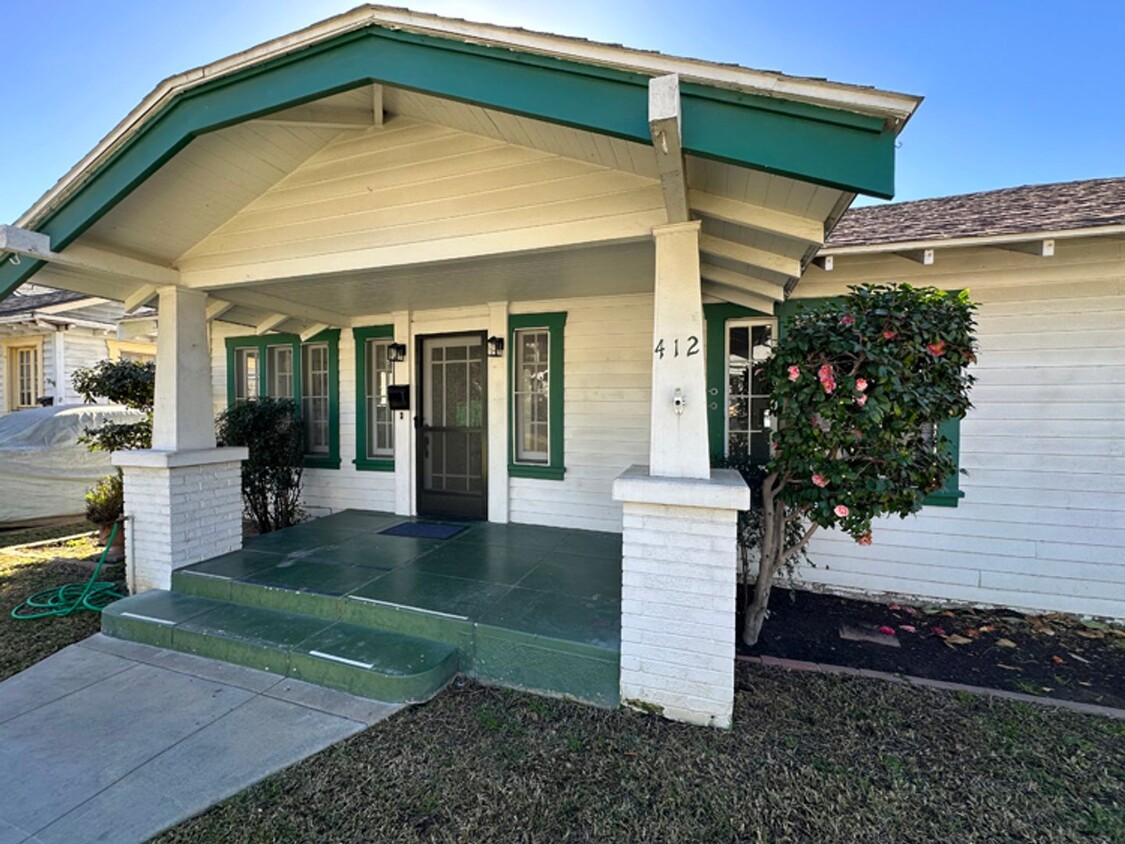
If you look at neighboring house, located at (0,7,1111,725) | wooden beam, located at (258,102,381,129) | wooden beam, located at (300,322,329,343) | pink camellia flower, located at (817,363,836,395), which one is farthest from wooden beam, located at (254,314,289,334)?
pink camellia flower, located at (817,363,836,395)

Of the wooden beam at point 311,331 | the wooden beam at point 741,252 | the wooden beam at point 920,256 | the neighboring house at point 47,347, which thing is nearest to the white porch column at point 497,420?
the wooden beam at point 311,331

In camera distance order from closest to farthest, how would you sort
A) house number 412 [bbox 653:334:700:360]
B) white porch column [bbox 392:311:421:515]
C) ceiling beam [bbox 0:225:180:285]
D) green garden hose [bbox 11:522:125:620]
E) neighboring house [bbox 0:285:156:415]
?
house number 412 [bbox 653:334:700:360] < ceiling beam [bbox 0:225:180:285] < green garden hose [bbox 11:522:125:620] < white porch column [bbox 392:311:421:515] < neighboring house [bbox 0:285:156:415]

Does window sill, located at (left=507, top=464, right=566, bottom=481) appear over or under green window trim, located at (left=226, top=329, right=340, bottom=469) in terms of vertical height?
under

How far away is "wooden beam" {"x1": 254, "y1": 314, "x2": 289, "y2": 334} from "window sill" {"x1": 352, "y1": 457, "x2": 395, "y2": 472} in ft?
6.14

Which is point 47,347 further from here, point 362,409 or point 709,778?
point 709,778

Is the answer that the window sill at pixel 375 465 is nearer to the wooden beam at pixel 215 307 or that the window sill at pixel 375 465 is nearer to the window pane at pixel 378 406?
the window pane at pixel 378 406

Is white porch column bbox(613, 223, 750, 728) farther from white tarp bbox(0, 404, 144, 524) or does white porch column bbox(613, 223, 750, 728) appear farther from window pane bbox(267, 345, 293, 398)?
white tarp bbox(0, 404, 144, 524)

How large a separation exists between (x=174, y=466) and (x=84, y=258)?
1606 millimetres

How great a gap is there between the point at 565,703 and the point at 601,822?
81 cm

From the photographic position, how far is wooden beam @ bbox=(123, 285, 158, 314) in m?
4.06

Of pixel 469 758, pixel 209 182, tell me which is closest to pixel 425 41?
pixel 209 182

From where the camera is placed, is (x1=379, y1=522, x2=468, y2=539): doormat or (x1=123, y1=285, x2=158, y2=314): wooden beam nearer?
(x1=123, y1=285, x2=158, y2=314): wooden beam

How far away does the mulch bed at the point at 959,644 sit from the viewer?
9.82ft

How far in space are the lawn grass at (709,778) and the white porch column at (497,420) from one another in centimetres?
252
